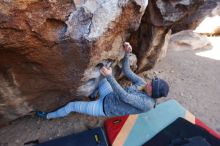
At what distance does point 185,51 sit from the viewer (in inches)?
278

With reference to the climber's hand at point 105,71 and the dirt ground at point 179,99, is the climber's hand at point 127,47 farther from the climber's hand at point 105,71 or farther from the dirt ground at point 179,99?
the dirt ground at point 179,99

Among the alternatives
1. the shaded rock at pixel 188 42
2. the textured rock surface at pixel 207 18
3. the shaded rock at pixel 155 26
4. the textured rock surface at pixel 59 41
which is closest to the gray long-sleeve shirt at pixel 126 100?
the textured rock surface at pixel 59 41

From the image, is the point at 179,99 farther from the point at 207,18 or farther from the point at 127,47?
the point at 207,18

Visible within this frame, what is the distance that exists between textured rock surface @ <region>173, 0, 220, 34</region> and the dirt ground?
102cm

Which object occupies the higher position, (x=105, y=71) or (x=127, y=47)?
(x=127, y=47)

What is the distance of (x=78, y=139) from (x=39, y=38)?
5.27 ft

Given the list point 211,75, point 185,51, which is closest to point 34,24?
point 211,75

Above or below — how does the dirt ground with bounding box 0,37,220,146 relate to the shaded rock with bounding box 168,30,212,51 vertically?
below

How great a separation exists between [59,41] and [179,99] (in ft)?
9.44

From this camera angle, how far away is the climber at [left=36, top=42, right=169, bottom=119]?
3516 mm

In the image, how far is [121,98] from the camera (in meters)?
3.59

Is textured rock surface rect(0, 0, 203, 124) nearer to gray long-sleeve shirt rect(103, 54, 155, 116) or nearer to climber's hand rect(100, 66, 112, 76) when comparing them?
climber's hand rect(100, 66, 112, 76)

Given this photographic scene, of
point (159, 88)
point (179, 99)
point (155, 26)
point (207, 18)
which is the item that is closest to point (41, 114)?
point (159, 88)

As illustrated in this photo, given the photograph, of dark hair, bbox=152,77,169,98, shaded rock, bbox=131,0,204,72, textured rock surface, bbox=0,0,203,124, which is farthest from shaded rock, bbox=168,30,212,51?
dark hair, bbox=152,77,169,98
